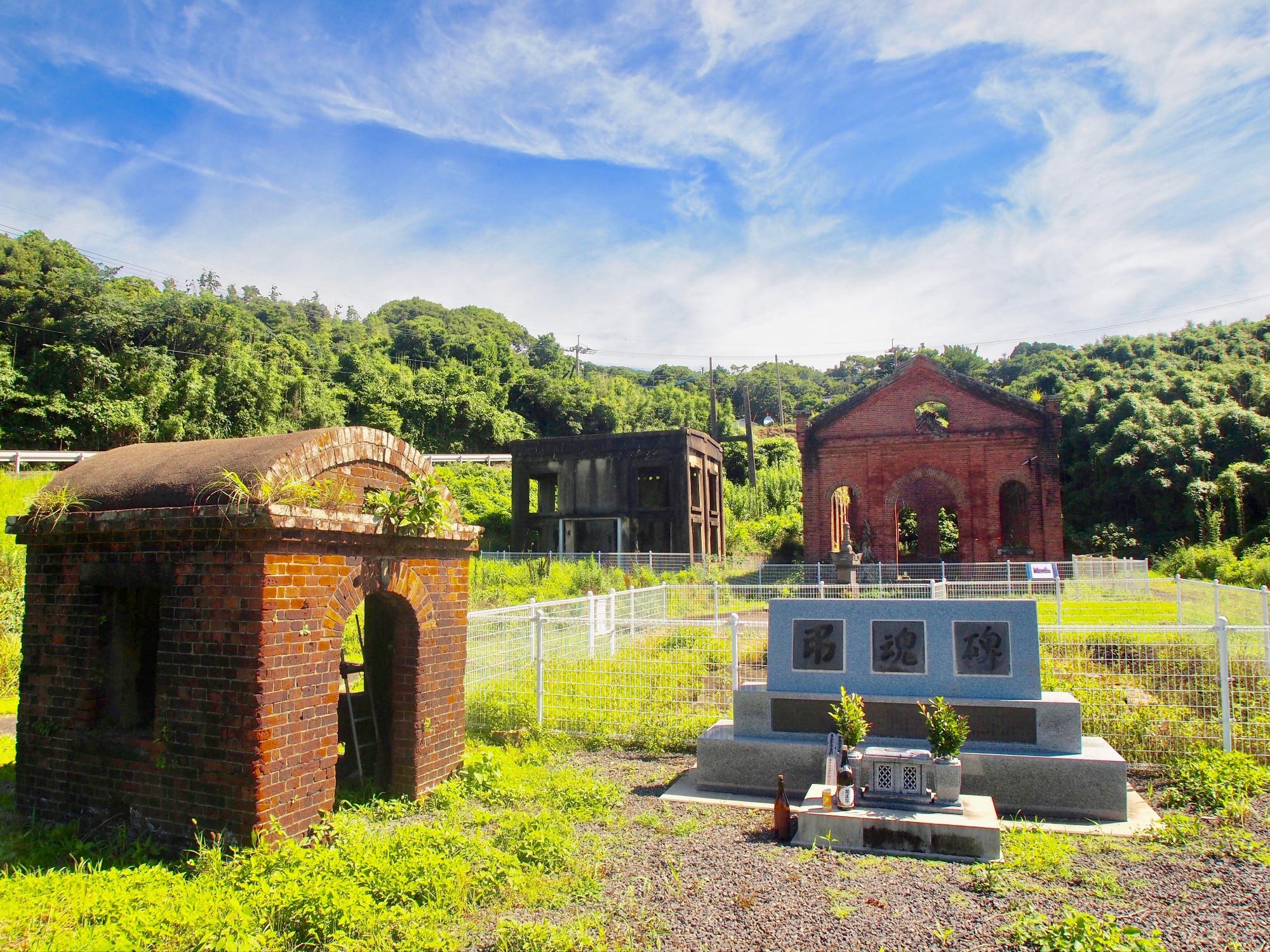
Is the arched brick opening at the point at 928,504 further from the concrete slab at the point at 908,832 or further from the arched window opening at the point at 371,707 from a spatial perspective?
the arched window opening at the point at 371,707

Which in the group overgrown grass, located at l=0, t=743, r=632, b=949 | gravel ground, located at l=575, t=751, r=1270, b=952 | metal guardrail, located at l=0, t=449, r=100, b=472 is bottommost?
gravel ground, located at l=575, t=751, r=1270, b=952

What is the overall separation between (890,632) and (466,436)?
1895 inches

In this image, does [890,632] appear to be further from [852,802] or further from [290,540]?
[290,540]

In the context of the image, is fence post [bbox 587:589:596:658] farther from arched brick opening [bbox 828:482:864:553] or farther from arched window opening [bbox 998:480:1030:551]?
arched window opening [bbox 998:480:1030:551]

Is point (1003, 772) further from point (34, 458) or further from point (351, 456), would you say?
point (34, 458)

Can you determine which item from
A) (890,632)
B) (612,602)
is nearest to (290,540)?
(890,632)

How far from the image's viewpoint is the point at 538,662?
917 cm

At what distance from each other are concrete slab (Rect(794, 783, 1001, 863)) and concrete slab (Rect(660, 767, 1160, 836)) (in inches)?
19.3

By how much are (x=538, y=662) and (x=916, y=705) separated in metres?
4.11

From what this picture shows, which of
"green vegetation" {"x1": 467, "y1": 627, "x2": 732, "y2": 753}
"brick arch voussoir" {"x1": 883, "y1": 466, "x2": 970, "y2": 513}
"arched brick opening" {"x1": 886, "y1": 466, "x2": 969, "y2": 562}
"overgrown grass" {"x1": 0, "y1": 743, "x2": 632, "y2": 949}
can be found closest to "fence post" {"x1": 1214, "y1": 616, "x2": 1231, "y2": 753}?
"green vegetation" {"x1": 467, "y1": 627, "x2": 732, "y2": 753}

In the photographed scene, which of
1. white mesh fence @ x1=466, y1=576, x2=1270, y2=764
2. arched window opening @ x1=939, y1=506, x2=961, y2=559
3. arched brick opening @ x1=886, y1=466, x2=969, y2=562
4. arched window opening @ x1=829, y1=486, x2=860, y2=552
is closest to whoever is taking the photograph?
white mesh fence @ x1=466, y1=576, x2=1270, y2=764

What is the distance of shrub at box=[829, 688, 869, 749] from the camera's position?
6539 millimetres

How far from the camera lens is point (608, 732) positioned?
8.95 metres

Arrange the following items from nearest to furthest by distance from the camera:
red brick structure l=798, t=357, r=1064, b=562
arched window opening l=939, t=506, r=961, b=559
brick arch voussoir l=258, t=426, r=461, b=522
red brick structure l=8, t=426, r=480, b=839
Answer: red brick structure l=8, t=426, r=480, b=839
brick arch voussoir l=258, t=426, r=461, b=522
red brick structure l=798, t=357, r=1064, b=562
arched window opening l=939, t=506, r=961, b=559
